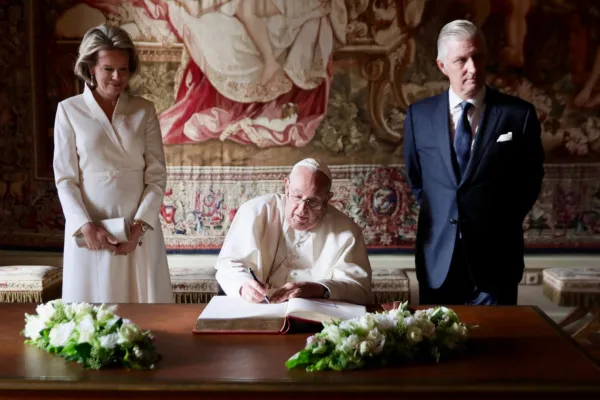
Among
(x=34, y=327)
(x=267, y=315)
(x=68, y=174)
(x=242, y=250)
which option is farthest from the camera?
(x=68, y=174)

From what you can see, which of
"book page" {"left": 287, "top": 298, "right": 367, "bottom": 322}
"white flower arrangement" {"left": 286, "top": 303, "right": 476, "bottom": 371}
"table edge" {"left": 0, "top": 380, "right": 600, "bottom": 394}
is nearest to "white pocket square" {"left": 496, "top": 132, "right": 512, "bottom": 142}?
"book page" {"left": 287, "top": 298, "right": 367, "bottom": 322}

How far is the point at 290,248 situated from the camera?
3.77 m

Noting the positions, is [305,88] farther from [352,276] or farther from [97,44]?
[352,276]

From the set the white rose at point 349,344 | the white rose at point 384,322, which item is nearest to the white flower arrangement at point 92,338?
the white rose at point 349,344

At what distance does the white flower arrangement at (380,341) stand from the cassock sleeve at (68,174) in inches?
73.0

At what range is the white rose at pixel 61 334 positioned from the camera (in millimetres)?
2586

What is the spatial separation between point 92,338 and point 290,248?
1389mm

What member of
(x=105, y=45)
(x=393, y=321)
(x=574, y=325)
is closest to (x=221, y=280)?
(x=393, y=321)

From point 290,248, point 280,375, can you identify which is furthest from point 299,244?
point 280,375

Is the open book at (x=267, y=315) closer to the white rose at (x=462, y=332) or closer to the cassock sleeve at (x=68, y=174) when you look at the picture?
the white rose at (x=462, y=332)

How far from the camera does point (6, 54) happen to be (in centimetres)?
629

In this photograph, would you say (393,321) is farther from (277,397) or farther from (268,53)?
(268,53)

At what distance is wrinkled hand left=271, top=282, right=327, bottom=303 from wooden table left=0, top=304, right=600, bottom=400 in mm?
368

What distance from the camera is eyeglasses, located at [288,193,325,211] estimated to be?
3555 mm
